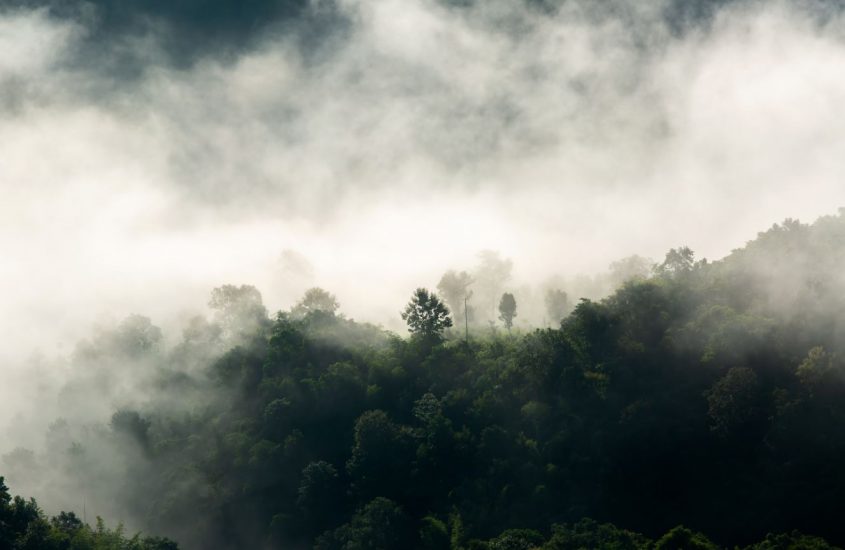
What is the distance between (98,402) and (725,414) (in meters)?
114

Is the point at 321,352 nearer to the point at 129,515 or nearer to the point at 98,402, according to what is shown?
the point at 129,515

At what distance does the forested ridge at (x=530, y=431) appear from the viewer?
87.8 m

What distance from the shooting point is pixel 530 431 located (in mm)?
101625

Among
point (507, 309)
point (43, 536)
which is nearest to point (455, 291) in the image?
point (507, 309)

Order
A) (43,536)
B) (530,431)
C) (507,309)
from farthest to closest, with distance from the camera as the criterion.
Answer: (507,309), (530,431), (43,536)

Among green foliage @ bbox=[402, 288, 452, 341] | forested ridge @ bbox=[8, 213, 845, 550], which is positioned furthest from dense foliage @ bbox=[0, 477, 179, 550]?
green foliage @ bbox=[402, 288, 452, 341]

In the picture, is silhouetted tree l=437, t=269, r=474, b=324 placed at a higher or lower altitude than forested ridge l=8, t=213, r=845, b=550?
higher

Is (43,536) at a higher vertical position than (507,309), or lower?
lower

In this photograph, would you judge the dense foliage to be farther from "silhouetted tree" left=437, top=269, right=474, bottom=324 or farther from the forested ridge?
"silhouetted tree" left=437, top=269, right=474, bottom=324

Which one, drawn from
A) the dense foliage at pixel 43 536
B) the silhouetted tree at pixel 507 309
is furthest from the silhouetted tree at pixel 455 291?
the dense foliage at pixel 43 536

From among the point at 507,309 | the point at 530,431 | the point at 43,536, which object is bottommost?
the point at 43,536

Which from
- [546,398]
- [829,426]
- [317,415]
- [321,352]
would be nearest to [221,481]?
[317,415]

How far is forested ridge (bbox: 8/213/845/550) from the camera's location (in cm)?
8775

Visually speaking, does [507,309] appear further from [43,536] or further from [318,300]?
[43,536]
